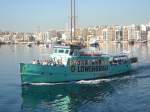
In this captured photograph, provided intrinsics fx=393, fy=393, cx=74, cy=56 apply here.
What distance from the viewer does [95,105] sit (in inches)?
1679

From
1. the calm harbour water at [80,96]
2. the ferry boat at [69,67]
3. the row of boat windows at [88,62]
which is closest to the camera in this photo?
the calm harbour water at [80,96]

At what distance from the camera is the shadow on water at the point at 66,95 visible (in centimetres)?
4288

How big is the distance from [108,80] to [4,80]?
1647 centimetres

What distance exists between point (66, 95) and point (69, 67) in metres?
8.33

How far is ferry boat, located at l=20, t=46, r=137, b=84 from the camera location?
180 ft

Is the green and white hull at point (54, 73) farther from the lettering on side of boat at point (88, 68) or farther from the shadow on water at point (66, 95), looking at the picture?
the shadow on water at point (66, 95)

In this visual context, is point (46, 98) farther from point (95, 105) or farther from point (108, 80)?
point (108, 80)

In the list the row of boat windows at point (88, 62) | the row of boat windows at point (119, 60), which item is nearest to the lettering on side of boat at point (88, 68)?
the row of boat windows at point (88, 62)

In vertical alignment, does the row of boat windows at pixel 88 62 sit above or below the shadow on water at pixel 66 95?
above

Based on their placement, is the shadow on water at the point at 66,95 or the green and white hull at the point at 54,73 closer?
the shadow on water at the point at 66,95

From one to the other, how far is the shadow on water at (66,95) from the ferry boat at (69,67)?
1.42 m

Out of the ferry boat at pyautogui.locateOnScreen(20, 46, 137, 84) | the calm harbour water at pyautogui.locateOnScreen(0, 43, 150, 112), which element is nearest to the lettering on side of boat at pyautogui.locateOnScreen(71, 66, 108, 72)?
the ferry boat at pyautogui.locateOnScreen(20, 46, 137, 84)

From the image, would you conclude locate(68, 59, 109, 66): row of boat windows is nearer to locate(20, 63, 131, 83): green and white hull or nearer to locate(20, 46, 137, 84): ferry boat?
locate(20, 46, 137, 84): ferry boat

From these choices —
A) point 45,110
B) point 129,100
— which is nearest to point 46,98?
point 45,110
